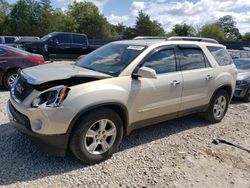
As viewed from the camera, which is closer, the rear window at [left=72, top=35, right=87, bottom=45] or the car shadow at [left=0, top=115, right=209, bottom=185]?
the car shadow at [left=0, top=115, right=209, bottom=185]

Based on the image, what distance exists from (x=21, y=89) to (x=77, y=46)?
1386 centimetres

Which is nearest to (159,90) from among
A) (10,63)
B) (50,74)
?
(50,74)

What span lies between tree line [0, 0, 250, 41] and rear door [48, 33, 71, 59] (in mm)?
28892

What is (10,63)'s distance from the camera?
852 centimetres

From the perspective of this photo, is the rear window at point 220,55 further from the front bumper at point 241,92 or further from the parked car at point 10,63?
the parked car at point 10,63

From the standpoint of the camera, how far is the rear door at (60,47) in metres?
16.4

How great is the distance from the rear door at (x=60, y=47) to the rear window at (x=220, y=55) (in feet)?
38.1

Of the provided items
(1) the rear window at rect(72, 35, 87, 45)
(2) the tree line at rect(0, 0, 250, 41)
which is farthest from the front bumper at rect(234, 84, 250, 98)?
(2) the tree line at rect(0, 0, 250, 41)

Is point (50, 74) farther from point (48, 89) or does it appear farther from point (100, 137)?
point (100, 137)

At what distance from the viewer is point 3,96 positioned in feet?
25.4

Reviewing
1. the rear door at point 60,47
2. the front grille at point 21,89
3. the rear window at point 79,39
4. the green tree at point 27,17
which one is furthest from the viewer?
the green tree at point 27,17

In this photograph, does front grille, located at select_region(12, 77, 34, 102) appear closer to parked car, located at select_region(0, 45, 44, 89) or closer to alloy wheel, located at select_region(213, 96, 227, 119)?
alloy wheel, located at select_region(213, 96, 227, 119)

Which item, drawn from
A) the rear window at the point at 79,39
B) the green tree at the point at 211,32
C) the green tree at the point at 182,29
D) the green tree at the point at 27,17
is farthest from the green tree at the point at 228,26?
the rear window at the point at 79,39

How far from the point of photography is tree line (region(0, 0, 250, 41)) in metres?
44.2
